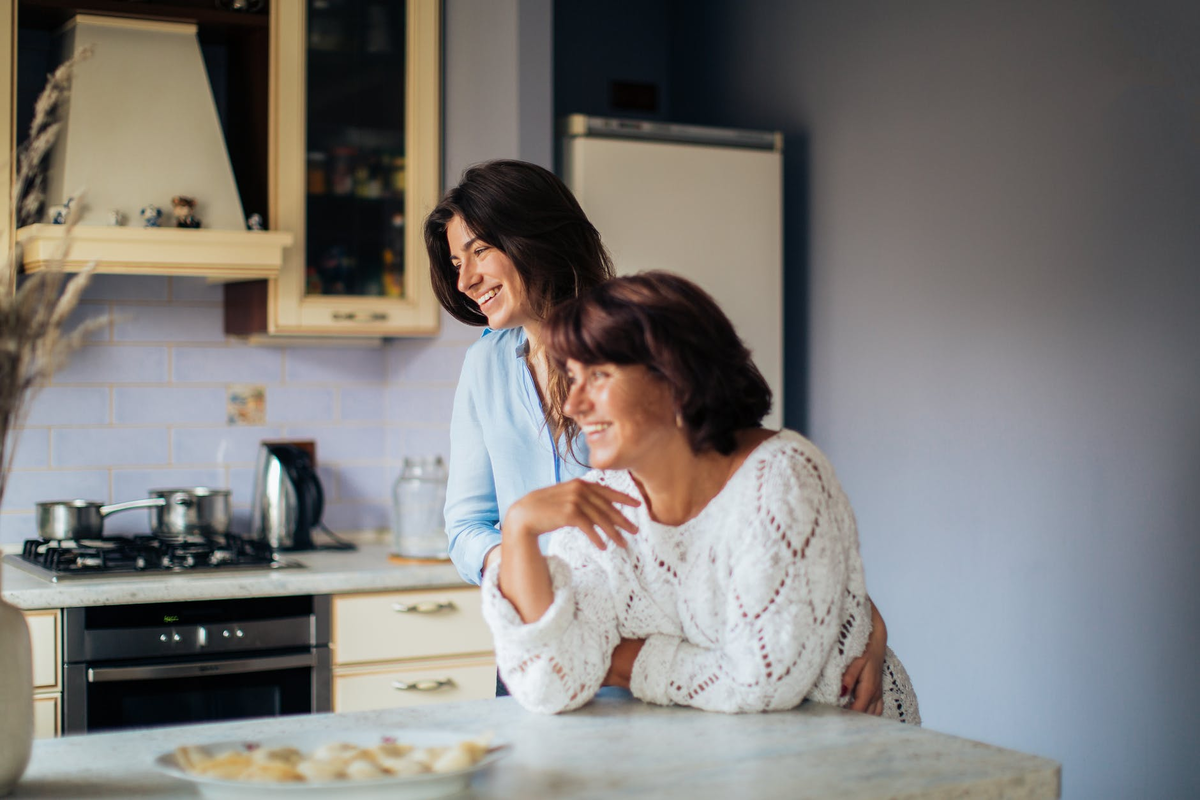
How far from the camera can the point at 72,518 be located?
3156 millimetres

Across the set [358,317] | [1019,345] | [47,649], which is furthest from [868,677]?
[358,317]

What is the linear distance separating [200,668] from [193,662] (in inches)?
0.8

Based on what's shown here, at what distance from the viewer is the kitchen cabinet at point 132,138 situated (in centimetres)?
303

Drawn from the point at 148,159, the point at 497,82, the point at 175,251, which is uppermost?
the point at 497,82

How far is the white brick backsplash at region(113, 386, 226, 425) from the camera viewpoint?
3424 mm

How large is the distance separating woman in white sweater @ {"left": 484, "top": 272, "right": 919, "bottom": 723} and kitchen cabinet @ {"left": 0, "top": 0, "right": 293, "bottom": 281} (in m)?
1.88

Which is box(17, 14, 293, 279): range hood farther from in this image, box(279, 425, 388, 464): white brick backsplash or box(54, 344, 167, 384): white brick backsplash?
box(279, 425, 388, 464): white brick backsplash

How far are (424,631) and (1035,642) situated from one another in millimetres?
1419

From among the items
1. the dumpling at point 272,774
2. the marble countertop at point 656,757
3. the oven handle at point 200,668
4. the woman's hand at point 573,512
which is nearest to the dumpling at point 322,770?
the dumpling at point 272,774

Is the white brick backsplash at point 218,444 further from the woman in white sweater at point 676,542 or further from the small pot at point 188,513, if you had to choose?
the woman in white sweater at point 676,542

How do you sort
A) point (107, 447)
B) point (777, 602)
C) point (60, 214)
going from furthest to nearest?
1. point (107, 447)
2. point (60, 214)
3. point (777, 602)

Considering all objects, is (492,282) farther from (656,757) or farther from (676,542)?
(656,757)

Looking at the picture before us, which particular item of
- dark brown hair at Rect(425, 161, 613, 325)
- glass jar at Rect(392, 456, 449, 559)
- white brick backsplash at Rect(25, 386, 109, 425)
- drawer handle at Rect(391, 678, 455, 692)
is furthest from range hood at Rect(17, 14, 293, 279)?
dark brown hair at Rect(425, 161, 613, 325)

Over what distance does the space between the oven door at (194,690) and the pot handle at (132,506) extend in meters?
0.52
